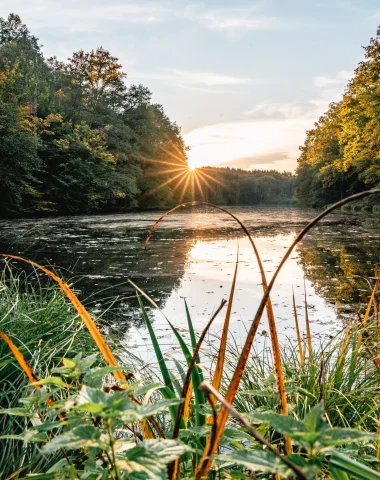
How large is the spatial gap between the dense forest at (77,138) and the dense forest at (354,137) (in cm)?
1404

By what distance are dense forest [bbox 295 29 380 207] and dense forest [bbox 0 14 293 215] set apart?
14.0m

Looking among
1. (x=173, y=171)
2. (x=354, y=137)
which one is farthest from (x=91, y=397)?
(x=173, y=171)

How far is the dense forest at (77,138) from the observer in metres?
20.9

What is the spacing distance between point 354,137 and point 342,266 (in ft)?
66.7

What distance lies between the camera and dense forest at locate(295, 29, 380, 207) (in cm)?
2188

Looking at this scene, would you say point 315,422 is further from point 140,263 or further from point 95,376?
point 140,263

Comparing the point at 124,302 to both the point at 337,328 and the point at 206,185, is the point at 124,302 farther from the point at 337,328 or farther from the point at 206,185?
the point at 206,185

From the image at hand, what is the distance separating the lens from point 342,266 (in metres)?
7.61

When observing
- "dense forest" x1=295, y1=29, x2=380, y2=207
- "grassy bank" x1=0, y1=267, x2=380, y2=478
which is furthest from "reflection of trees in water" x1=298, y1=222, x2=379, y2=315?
"dense forest" x1=295, y1=29, x2=380, y2=207

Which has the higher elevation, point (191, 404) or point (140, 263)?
point (191, 404)

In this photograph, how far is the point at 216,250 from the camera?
10.4m

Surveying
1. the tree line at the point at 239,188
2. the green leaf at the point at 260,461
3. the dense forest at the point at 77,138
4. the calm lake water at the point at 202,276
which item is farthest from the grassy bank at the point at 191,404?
the tree line at the point at 239,188

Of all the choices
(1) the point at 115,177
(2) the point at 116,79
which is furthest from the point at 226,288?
(2) the point at 116,79

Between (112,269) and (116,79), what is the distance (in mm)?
30928
